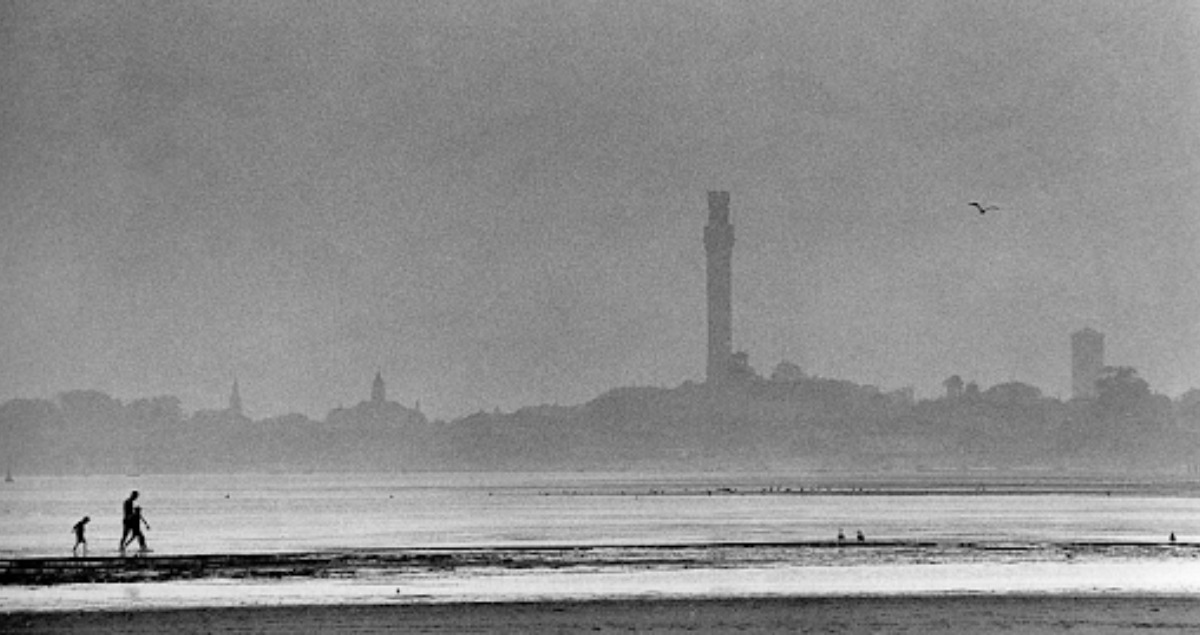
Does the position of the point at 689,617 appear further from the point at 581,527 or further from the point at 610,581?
the point at 581,527

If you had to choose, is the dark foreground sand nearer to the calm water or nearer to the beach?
the beach

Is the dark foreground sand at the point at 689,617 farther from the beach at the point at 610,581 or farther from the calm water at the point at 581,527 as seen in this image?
the calm water at the point at 581,527

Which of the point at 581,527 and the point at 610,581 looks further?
the point at 581,527

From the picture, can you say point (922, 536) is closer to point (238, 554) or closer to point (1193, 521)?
point (238, 554)

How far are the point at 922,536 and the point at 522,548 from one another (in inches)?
765

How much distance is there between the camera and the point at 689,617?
40.9m

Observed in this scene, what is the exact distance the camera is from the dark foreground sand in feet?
125

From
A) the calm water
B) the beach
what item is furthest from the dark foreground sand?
the calm water

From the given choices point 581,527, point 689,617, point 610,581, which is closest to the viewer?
point 689,617

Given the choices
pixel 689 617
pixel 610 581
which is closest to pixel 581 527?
pixel 610 581

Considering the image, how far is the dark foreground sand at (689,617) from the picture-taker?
38.2m

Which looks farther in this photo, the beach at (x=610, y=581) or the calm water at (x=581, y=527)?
the calm water at (x=581, y=527)

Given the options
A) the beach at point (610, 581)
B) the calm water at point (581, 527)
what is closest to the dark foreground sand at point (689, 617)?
the beach at point (610, 581)

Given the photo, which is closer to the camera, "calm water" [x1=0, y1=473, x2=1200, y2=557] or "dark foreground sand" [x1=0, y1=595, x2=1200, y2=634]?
"dark foreground sand" [x1=0, y1=595, x2=1200, y2=634]
